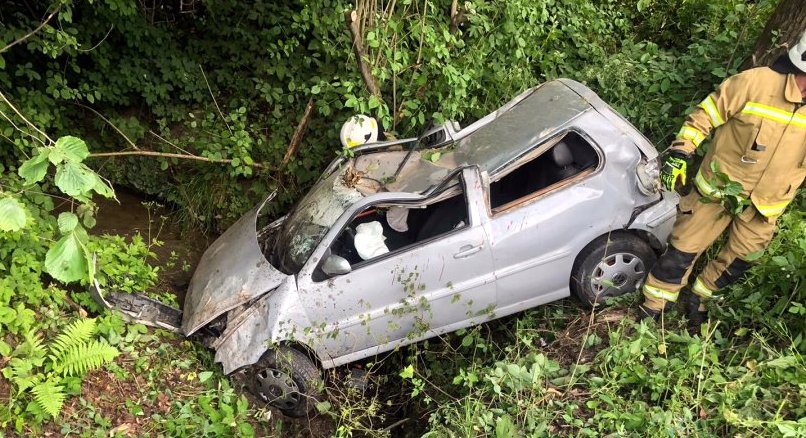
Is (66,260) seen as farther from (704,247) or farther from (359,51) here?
(359,51)

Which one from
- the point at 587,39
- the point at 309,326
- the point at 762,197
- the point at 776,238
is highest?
the point at 587,39

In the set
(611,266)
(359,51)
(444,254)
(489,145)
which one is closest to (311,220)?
(444,254)

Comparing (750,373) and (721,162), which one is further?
(721,162)

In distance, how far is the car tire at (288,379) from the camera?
400 cm

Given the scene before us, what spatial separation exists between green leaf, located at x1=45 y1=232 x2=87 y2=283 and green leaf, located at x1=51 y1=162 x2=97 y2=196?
0.15 meters

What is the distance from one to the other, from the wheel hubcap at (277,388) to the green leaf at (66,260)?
2494 millimetres

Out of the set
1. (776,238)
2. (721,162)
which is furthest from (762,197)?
(776,238)

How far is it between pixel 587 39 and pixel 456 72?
2.55 m

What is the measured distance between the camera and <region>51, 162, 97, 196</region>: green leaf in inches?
67.9

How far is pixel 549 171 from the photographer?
4.24 metres

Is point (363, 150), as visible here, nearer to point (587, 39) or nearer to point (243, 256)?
point (243, 256)

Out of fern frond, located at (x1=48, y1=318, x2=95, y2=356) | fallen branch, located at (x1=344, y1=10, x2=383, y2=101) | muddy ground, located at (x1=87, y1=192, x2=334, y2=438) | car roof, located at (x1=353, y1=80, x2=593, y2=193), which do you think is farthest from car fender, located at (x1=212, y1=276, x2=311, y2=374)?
fallen branch, located at (x1=344, y1=10, x2=383, y2=101)

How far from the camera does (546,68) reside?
247 inches

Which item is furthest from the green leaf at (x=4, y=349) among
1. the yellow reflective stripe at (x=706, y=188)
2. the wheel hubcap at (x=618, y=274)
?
the yellow reflective stripe at (x=706, y=188)
